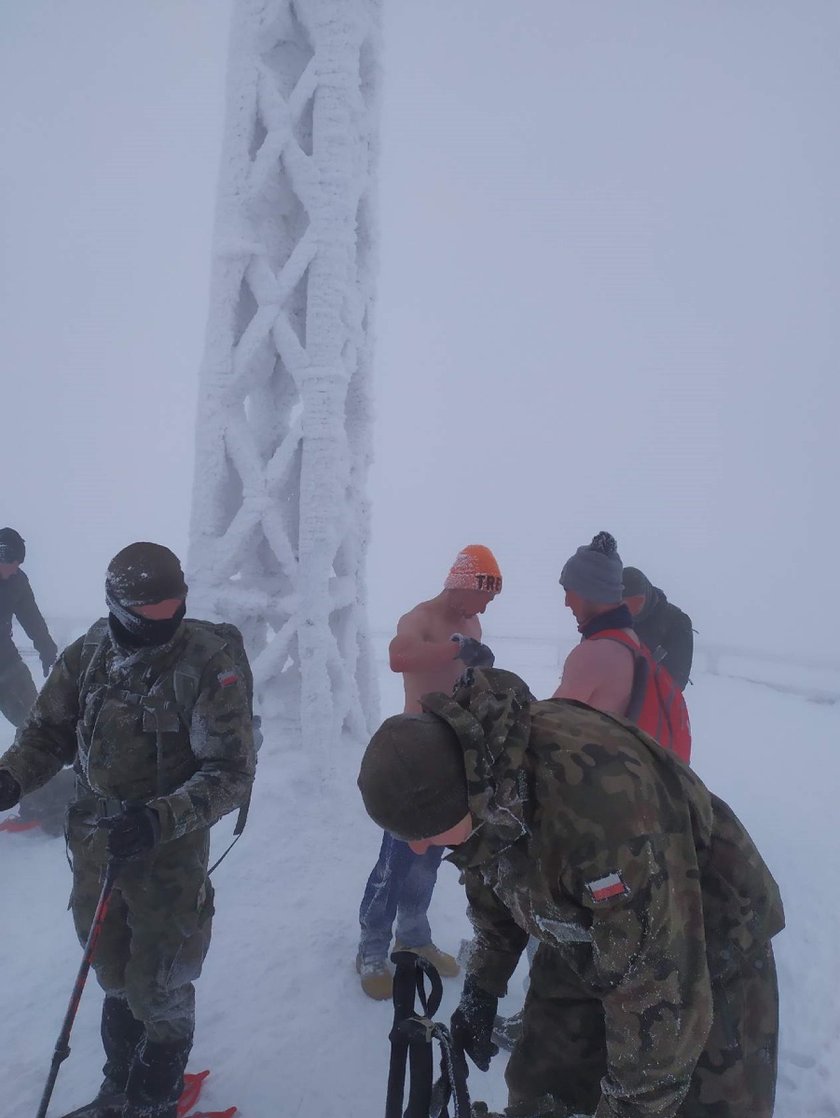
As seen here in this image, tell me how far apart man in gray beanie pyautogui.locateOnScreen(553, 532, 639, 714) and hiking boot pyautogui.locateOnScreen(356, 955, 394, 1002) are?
5.78 feet

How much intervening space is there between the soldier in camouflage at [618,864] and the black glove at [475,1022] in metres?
0.54

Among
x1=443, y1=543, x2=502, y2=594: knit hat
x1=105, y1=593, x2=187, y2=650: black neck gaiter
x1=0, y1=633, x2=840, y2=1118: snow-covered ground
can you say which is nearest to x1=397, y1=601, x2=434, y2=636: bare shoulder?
x1=443, y1=543, x2=502, y2=594: knit hat

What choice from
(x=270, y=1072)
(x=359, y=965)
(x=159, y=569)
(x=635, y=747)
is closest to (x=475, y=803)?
(x=635, y=747)

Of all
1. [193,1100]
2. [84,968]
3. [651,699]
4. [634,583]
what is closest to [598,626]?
[651,699]

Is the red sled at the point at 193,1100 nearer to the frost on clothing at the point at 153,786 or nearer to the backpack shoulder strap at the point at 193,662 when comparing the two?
the frost on clothing at the point at 153,786

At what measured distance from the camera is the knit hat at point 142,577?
7.05 ft

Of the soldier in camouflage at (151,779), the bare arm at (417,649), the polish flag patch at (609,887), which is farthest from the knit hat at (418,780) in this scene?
the bare arm at (417,649)

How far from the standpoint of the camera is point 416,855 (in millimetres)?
3053

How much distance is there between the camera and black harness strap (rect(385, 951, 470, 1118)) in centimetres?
161

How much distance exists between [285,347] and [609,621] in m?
3.62

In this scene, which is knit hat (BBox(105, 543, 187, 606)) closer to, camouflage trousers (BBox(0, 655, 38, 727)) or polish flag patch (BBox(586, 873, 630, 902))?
polish flag patch (BBox(586, 873, 630, 902))

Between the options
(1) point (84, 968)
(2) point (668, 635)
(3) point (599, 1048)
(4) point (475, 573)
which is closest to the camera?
(3) point (599, 1048)

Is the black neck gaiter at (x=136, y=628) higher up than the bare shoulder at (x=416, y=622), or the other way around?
the black neck gaiter at (x=136, y=628)

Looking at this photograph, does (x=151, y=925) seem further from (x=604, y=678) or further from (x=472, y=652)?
(x=604, y=678)
